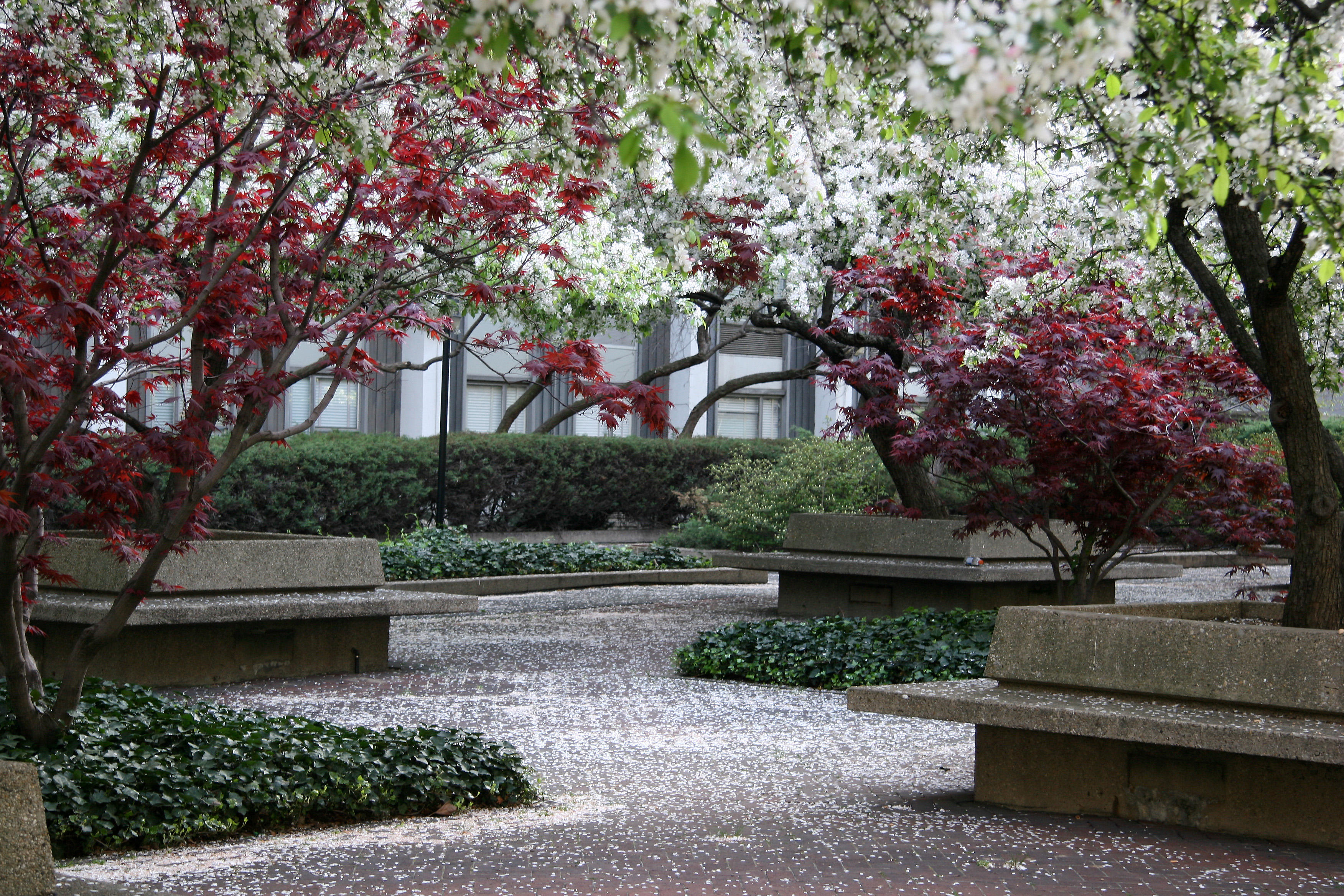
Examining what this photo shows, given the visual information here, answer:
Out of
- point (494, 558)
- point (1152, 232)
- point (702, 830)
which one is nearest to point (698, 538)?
point (494, 558)

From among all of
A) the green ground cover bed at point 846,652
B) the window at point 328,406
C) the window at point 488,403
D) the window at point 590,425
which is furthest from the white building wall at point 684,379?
the green ground cover bed at point 846,652

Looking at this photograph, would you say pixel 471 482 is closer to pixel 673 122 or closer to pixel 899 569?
pixel 899 569

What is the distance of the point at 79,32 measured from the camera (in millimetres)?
7191

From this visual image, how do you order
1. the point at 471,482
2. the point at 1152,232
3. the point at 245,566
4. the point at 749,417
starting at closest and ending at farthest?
the point at 1152,232
the point at 245,566
the point at 471,482
the point at 749,417

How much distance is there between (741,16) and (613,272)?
47.2 feet

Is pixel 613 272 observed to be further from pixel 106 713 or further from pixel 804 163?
pixel 106 713

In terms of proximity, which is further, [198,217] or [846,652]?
[846,652]

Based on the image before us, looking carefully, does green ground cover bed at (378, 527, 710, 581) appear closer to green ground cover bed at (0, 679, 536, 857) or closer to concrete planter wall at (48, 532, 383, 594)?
concrete planter wall at (48, 532, 383, 594)

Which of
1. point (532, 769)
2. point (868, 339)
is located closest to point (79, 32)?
point (532, 769)

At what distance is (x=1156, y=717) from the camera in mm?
5641

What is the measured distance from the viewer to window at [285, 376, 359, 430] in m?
28.5

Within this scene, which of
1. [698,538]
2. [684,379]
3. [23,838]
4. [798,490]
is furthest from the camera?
[684,379]

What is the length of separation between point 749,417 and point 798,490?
14.2 m

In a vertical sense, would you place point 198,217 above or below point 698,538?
above
